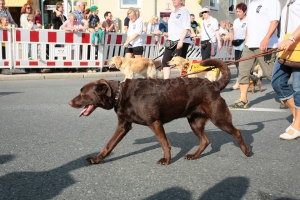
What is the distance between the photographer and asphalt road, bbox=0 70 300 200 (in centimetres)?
329

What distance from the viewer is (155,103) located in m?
3.98

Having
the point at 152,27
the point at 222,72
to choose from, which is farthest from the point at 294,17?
the point at 152,27

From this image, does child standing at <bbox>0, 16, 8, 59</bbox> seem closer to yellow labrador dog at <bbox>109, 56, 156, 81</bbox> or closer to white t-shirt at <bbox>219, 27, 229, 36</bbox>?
yellow labrador dog at <bbox>109, 56, 156, 81</bbox>

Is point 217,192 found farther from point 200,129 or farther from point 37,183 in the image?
point 37,183

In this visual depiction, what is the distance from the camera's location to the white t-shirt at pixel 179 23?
8094mm

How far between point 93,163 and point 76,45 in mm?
9258

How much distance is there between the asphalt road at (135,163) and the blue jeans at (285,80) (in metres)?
0.55

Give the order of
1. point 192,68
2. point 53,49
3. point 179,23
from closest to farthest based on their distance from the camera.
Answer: point 179,23 → point 192,68 → point 53,49

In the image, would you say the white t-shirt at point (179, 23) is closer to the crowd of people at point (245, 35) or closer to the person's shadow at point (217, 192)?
the crowd of people at point (245, 35)

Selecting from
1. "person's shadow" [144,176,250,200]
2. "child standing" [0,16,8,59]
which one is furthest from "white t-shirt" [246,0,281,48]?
"child standing" [0,16,8,59]

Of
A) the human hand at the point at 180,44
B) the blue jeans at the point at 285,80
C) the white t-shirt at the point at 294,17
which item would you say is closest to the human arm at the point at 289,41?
the white t-shirt at the point at 294,17

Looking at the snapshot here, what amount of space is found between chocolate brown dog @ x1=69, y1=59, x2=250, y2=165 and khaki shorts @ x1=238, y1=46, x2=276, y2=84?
7.81 ft

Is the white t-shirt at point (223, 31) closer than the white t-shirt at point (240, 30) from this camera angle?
No

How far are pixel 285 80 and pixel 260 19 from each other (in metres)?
1.67
